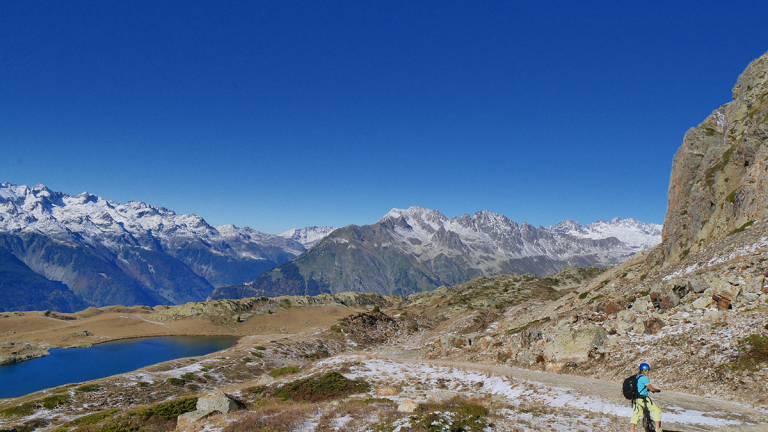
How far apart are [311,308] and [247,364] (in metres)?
84.0

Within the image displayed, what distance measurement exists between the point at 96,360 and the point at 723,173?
452 ft

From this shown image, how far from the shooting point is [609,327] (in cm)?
3447

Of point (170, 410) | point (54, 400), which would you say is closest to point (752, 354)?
point (170, 410)

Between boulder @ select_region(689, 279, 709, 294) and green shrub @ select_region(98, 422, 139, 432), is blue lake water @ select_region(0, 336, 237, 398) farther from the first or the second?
boulder @ select_region(689, 279, 709, 294)

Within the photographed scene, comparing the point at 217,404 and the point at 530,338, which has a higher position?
the point at 530,338

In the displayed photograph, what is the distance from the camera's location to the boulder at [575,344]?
3253cm

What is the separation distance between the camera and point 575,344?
33.8 m

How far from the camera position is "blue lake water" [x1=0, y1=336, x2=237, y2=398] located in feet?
235

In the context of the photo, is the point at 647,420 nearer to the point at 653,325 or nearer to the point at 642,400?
the point at 642,400

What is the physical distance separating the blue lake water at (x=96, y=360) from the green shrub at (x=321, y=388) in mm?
67875

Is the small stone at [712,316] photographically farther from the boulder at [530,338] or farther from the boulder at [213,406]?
the boulder at [213,406]

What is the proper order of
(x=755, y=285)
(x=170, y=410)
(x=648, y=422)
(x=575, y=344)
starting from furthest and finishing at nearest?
(x=575, y=344), (x=170, y=410), (x=755, y=285), (x=648, y=422)

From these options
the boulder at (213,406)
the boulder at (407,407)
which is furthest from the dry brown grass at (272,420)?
the boulder at (407,407)

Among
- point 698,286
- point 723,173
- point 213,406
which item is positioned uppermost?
point 723,173
